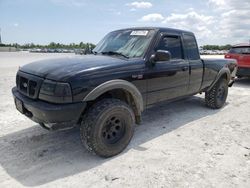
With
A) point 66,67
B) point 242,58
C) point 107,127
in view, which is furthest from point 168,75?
point 242,58

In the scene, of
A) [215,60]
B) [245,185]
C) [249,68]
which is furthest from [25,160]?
[249,68]

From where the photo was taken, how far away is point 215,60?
651 centimetres

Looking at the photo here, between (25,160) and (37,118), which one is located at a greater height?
(37,118)

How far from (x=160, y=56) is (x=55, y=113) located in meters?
1.99

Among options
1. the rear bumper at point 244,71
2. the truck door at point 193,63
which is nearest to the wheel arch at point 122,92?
the truck door at point 193,63

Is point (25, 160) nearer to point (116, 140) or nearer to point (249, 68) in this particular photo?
point (116, 140)

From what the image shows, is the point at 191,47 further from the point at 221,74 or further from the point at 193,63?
the point at 221,74

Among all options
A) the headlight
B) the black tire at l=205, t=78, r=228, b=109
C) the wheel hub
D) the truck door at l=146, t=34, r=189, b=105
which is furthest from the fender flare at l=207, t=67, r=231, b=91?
the headlight

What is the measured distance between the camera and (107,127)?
386 centimetres

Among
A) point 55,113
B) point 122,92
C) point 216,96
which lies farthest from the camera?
point 216,96

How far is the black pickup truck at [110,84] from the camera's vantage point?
3.39 m

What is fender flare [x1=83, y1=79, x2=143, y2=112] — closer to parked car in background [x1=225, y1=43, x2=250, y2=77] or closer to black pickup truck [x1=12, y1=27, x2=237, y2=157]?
black pickup truck [x1=12, y1=27, x2=237, y2=157]

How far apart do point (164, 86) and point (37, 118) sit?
237cm

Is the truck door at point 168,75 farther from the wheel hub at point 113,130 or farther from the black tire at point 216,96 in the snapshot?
the black tire at point 216,96
